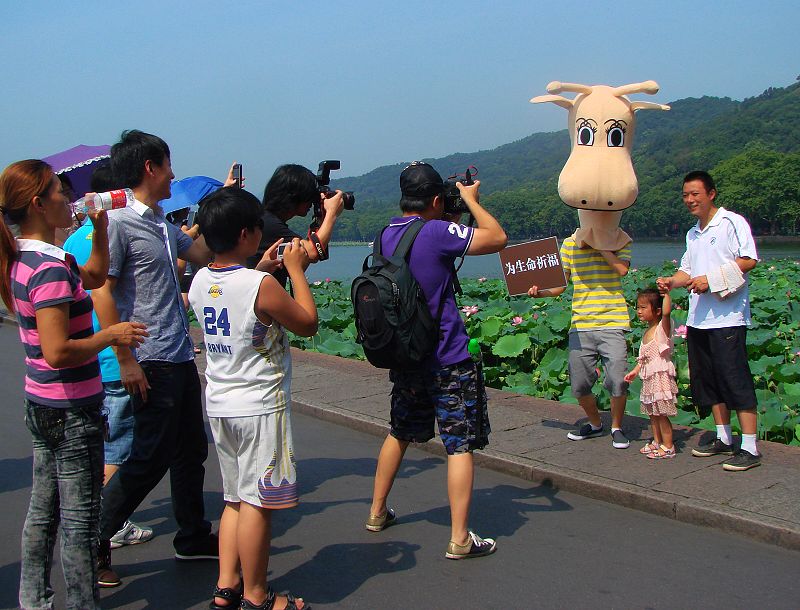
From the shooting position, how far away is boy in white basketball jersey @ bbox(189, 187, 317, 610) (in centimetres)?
327

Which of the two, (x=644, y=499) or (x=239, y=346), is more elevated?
(x=239, y=346)

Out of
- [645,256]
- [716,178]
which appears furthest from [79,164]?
[716,178]

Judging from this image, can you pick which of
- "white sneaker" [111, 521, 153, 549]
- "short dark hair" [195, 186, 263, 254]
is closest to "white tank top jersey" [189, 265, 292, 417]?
"short dark hair" [195, 186, 263, 254]

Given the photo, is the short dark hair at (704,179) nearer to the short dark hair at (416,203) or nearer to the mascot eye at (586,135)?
the mascot eye at (586,135)

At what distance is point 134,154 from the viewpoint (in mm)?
3832

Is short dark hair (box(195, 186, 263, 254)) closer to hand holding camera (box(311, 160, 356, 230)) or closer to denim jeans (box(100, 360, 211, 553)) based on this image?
hand holding camera (box(311, 160, 356, 230))

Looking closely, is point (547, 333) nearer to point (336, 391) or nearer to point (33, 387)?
point (336, 391)

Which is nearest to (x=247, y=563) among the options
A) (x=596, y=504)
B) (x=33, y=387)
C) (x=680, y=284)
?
(x=33, y=387)

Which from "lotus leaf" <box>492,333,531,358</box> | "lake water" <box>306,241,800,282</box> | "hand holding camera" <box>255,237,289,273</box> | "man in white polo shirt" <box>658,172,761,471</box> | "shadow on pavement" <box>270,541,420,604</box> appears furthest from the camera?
"lake water" <box>306,241,800,282</box>

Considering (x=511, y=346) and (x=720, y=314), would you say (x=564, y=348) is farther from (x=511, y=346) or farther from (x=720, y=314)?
(x=720, y=314)

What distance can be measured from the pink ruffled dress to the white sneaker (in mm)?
3189

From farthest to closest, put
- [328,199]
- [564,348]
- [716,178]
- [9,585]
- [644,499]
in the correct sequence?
1. [716,178]
2. [564,348]
3. [644,499]
4. [9,585]
5. [328,199]

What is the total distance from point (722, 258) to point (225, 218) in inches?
133

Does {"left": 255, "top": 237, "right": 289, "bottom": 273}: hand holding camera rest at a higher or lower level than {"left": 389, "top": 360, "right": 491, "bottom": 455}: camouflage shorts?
higher
